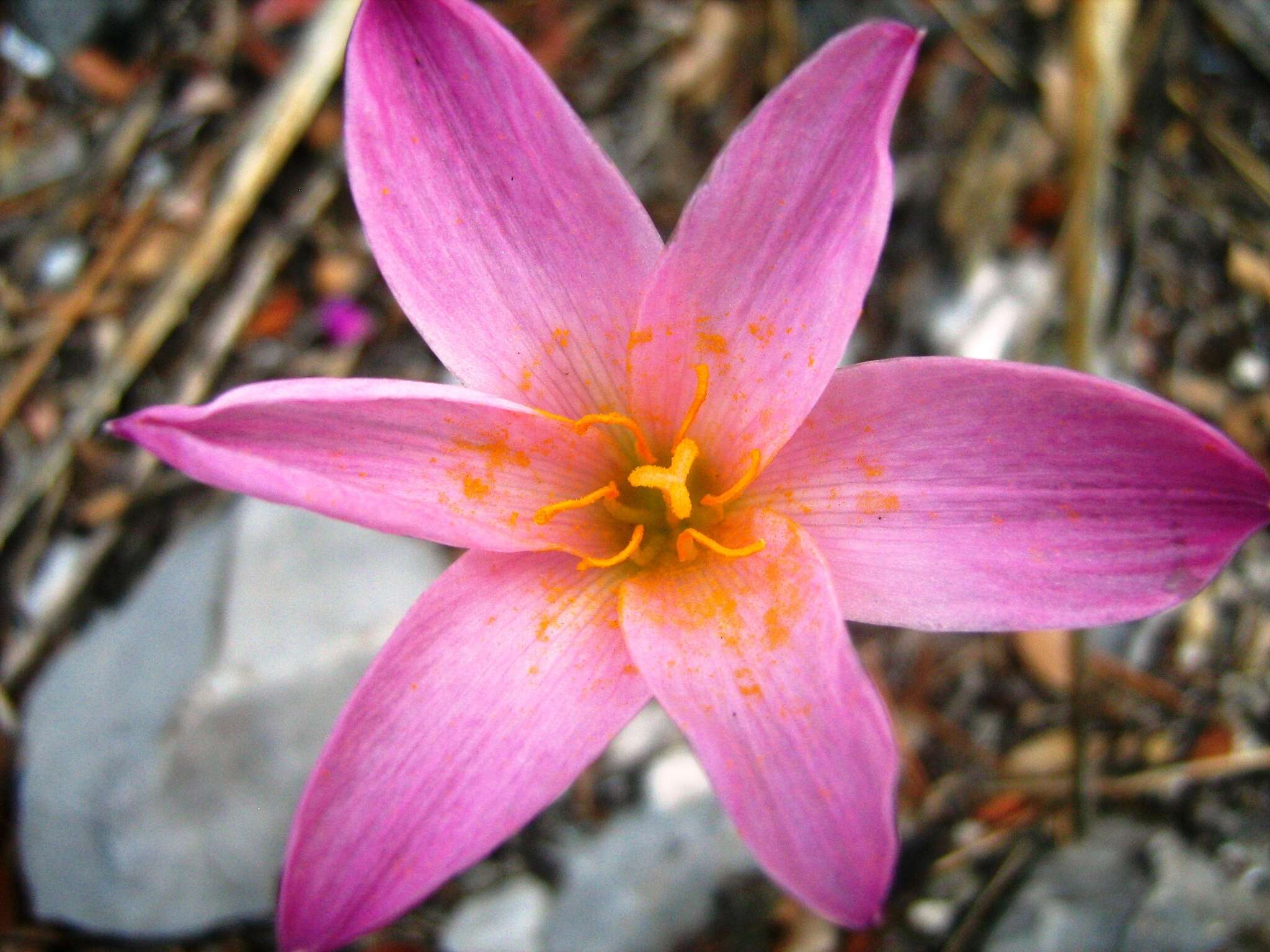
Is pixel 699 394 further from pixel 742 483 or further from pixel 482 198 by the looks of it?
pixel 482 198

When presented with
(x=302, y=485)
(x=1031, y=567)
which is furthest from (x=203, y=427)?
(x=1031, y=567)

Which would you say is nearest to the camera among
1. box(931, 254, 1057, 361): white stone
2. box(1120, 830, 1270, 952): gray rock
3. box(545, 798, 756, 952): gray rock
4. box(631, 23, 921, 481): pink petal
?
box(631, 23, 921, 481): pink petal

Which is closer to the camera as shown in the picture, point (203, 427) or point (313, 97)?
point (203, 427)

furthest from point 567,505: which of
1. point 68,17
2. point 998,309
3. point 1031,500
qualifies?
point 68,17

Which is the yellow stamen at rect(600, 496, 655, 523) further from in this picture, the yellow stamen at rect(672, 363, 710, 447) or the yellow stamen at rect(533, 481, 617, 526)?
the yellow stamen at rect(672, 363, 710, 447)

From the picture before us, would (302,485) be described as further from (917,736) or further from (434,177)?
(917,736)

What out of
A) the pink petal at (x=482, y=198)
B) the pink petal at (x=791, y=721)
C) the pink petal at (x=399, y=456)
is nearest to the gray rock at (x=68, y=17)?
the pink petal at (x=482, y=198)

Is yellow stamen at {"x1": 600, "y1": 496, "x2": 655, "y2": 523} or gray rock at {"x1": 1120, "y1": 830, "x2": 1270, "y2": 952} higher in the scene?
yellow stamen at {"x1": 600, "y1": 496, "x2": 655, "y2": 523}

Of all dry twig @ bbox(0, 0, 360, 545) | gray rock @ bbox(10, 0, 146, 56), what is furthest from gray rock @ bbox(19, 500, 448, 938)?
gray rock @ bbox(10, 0, 146, 56)
